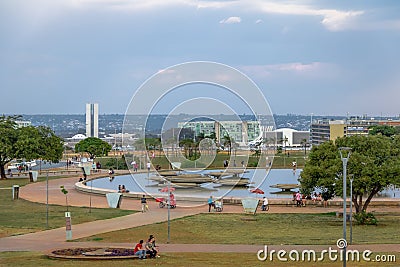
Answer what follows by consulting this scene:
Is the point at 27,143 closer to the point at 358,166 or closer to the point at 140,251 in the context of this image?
the point at 358,166

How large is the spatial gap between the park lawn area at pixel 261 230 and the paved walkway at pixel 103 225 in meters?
1.12

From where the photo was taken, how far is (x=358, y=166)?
35500 millimetres

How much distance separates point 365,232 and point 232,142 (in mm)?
69064

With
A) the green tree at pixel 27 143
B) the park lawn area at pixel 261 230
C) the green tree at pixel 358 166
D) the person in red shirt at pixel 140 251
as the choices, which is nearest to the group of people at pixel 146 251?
the person in red shirt at pixel 140 251

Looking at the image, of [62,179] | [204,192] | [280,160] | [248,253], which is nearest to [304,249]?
[248,253]

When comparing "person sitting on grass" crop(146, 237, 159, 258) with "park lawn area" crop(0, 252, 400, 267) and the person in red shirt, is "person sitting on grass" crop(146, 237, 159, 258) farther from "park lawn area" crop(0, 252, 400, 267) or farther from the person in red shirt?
"park lawn area" crop(0, 252, 400, 267)

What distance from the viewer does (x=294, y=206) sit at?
43531mm

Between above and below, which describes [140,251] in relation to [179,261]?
above

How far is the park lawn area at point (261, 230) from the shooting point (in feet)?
96.8

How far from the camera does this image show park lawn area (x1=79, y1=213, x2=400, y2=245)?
29511 millimetres

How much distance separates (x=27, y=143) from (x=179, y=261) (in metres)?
41.3

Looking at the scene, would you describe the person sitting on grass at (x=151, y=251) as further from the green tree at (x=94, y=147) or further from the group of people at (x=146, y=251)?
the green tree at (x=94, y=147)

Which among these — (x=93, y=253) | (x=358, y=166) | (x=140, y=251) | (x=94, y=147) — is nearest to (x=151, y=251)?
(x=140, y=251)

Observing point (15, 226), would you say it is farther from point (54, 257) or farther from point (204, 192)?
point (204, 192)
